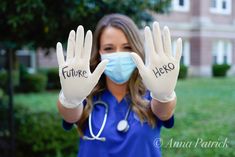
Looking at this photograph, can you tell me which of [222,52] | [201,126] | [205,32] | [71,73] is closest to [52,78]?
[205,32]

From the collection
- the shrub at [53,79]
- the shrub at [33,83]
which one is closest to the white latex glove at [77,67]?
the shrub at [33,83]

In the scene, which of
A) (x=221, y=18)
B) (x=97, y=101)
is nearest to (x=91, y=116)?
(x=97, y=101)

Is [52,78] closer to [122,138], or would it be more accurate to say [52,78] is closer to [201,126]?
[201,126]

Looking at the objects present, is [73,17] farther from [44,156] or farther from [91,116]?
[91,116]

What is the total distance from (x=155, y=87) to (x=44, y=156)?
12.3 feet

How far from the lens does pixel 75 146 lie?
5.26 m

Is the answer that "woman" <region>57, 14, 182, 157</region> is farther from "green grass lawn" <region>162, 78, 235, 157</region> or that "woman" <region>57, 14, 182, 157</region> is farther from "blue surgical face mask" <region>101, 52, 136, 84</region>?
"green grass lawn" <region>162, 78, 235, 157</region>

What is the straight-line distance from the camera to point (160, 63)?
67.7 inches

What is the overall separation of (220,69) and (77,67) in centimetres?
2094

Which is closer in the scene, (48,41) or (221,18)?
(48,41)

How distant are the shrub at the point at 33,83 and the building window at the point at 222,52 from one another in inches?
469

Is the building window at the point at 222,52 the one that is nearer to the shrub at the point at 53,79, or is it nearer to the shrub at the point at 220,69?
the shrub at the point at 220,69

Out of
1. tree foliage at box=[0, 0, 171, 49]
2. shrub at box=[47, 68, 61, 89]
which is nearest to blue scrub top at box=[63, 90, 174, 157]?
tree foliage at box=[0, 0, 171, 49]

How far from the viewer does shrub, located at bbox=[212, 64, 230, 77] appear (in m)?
21.9
